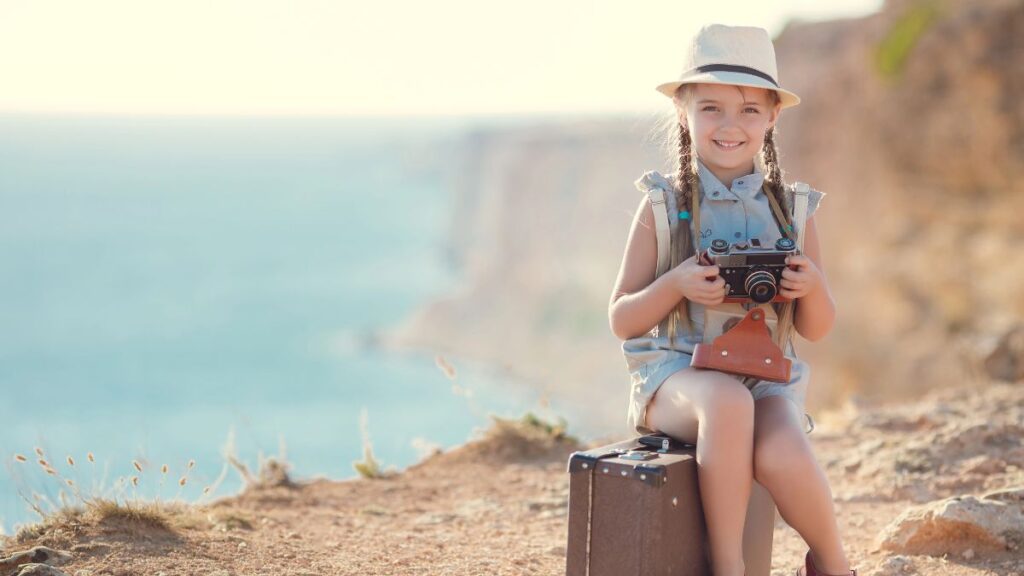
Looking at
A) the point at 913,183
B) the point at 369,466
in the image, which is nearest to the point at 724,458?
the point at 369,466

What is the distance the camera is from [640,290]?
9.87 ft

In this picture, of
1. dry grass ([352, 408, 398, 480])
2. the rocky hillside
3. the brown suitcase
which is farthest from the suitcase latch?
the rocky hillside

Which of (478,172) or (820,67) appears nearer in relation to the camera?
(820,67)

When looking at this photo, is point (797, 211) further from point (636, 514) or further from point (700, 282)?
point (636, 514)

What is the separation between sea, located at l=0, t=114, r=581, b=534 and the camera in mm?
6840

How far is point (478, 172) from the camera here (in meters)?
76.6

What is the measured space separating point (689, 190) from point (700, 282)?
37cm

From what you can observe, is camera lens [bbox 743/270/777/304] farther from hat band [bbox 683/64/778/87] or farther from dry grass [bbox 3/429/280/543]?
dry grass [bbox 3/429/280/543]

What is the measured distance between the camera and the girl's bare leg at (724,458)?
2.73m

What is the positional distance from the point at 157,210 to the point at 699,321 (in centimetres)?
8110

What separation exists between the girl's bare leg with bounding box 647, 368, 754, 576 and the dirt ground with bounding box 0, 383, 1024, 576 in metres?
0.88

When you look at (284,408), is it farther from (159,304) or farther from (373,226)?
(373,226)

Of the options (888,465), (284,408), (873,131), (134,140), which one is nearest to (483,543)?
(888,465)

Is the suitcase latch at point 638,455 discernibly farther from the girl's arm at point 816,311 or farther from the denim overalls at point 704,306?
the girl's arm at point 816,311
